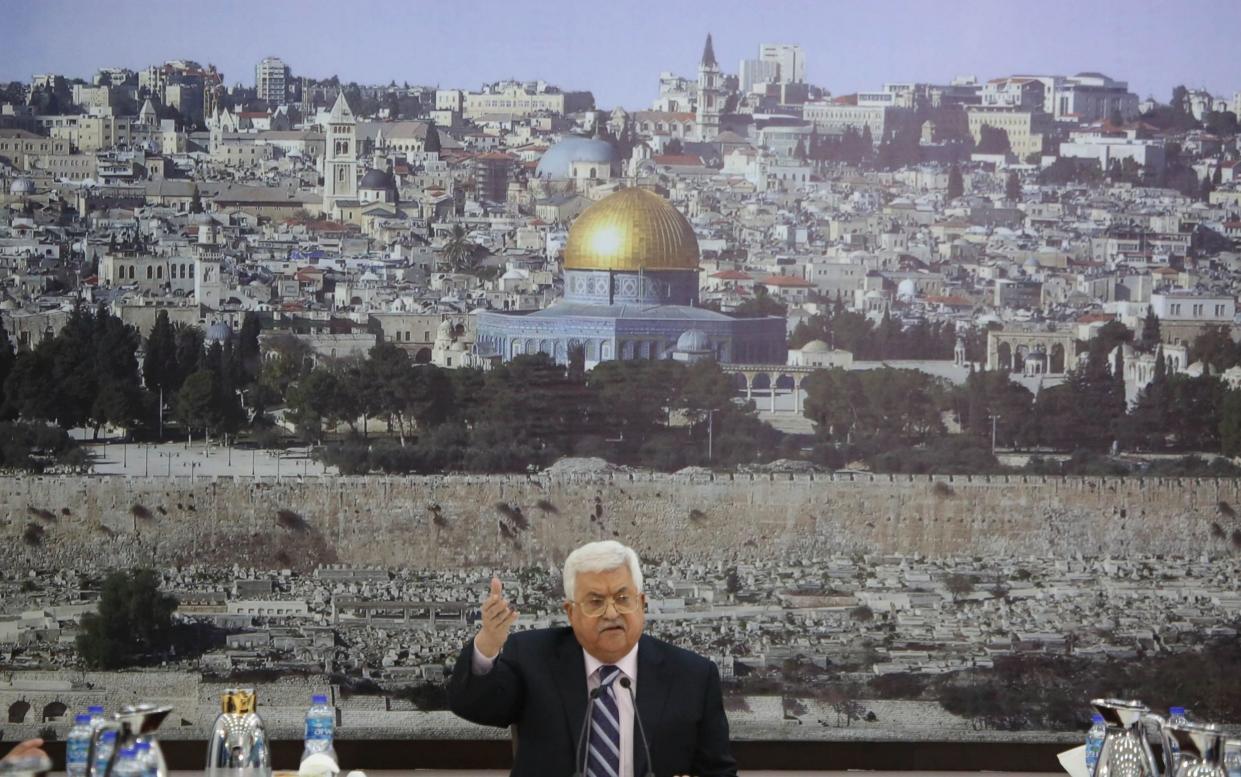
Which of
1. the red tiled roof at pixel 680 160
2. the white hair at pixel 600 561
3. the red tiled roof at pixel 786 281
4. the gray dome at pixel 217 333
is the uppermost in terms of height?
the red tiled roof at pixel 680 160

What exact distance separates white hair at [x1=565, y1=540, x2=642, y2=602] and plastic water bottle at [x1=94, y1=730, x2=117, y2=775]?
28.5 inches

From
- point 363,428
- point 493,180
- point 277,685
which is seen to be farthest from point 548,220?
point 277,685

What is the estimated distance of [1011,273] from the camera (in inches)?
272

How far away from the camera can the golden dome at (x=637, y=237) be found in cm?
692

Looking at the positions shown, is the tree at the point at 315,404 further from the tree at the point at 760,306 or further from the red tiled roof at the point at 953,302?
the red tiled roof at the point at 953,302

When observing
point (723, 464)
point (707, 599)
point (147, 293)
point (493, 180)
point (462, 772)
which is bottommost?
point (462, 772)

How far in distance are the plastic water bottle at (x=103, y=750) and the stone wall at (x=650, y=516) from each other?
4505 millimetres

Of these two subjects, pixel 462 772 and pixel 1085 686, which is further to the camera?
pixel 1085 686

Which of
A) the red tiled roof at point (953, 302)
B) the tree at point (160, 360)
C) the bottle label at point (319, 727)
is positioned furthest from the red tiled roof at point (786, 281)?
the bottle label at point (319, 727)

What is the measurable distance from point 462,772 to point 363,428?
160 centimetres

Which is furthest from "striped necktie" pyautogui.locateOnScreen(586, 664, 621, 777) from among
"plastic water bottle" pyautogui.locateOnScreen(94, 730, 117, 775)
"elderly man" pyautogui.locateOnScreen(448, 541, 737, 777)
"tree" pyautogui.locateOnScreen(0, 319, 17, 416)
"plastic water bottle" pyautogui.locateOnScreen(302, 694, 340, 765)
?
"tree" pyautogui.locateOnScreen(0, 319, 17, 416)

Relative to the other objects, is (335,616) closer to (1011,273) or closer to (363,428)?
(363,428)

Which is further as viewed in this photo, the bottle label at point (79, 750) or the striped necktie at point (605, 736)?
the striped necktie at point (605, 736)

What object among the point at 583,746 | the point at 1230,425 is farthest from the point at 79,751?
the point at 1230,425
